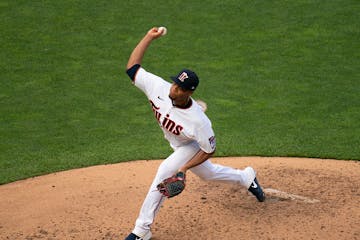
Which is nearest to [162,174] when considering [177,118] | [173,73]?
[177,118]

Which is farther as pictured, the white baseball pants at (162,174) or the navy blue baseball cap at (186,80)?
the white baseball pants at (162,174)

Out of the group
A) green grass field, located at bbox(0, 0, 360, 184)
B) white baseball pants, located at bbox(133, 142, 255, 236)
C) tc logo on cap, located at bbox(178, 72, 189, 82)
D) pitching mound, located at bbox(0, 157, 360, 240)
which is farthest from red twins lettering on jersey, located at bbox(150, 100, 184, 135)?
green grass field, located at bbox(0, 0, 360, 184)

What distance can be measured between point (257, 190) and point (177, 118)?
4.97 ft

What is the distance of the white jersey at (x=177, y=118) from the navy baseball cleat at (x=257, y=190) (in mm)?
Result: 1023

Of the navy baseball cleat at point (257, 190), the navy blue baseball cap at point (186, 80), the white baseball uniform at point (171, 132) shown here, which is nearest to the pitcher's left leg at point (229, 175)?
the navy baseball cleat at point (257, 190)

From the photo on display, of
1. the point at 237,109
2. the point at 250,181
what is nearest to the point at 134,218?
the point at 250,181

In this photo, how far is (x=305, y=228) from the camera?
22.8 feet

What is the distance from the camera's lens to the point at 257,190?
7.54 meters

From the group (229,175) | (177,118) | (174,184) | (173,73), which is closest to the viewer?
(174,184)

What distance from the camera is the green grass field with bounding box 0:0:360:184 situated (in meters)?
9.41

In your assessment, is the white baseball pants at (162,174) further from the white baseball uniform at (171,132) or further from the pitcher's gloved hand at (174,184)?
the pitcher's gloved hand at (174,184)

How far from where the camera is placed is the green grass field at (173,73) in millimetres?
9414

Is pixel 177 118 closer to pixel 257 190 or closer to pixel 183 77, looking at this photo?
pixel 183 77

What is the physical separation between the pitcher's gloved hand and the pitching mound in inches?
26.5
